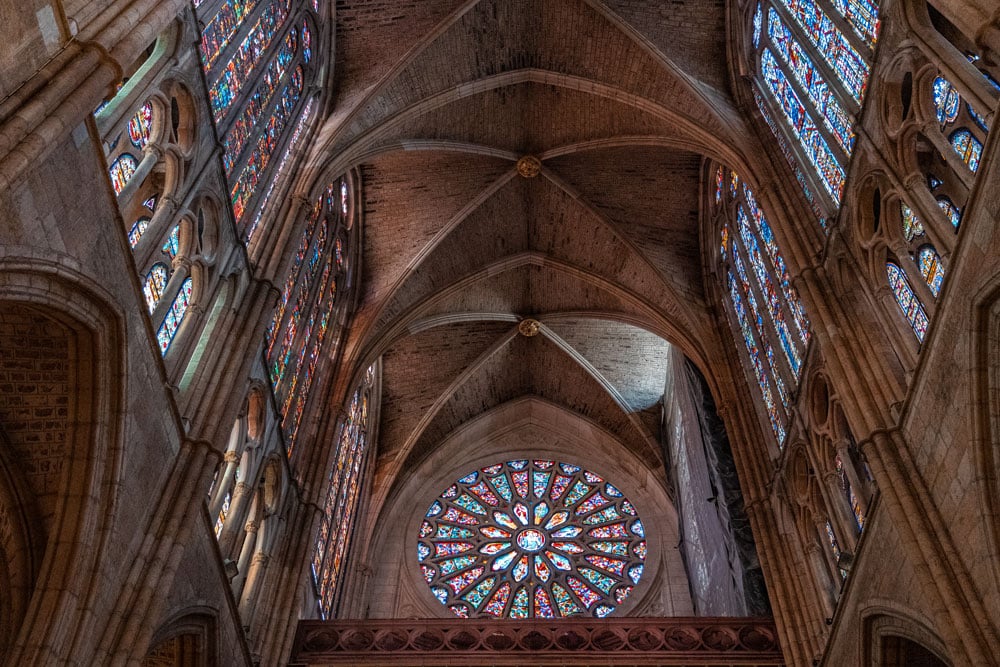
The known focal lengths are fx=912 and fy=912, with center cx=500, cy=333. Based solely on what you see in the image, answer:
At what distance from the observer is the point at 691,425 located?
1583 cm

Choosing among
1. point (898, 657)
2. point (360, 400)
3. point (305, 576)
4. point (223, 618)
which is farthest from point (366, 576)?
point (898, 657)

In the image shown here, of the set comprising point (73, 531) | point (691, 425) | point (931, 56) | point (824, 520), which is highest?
point (691, 425)

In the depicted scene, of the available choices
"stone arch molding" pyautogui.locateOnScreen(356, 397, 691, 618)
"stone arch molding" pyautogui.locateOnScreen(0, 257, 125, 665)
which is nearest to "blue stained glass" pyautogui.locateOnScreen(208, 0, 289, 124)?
"stone arch molding" pyautogui.locateOnScreen(0, 257, 125, 665)

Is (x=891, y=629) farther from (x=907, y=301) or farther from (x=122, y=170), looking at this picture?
(x=122, y=170)

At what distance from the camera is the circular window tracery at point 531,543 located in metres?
16.1

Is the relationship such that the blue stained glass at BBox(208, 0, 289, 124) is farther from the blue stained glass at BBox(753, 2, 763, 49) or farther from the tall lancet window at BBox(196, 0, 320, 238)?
the blue stained glass at BBox(753, 2, 763, 49)

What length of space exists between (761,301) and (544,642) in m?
5.33

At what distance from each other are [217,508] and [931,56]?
774 cm

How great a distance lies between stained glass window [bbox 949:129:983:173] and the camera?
6.96m

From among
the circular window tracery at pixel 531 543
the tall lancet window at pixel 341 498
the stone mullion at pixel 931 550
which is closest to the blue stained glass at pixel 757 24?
the stone mullion at pixel 931 550

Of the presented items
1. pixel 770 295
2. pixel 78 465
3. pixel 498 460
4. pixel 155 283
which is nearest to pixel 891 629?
pixel 770 295

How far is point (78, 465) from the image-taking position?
6629 millimetres

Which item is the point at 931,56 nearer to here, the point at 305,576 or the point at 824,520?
the point at 824,520

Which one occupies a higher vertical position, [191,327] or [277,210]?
[277,210]
